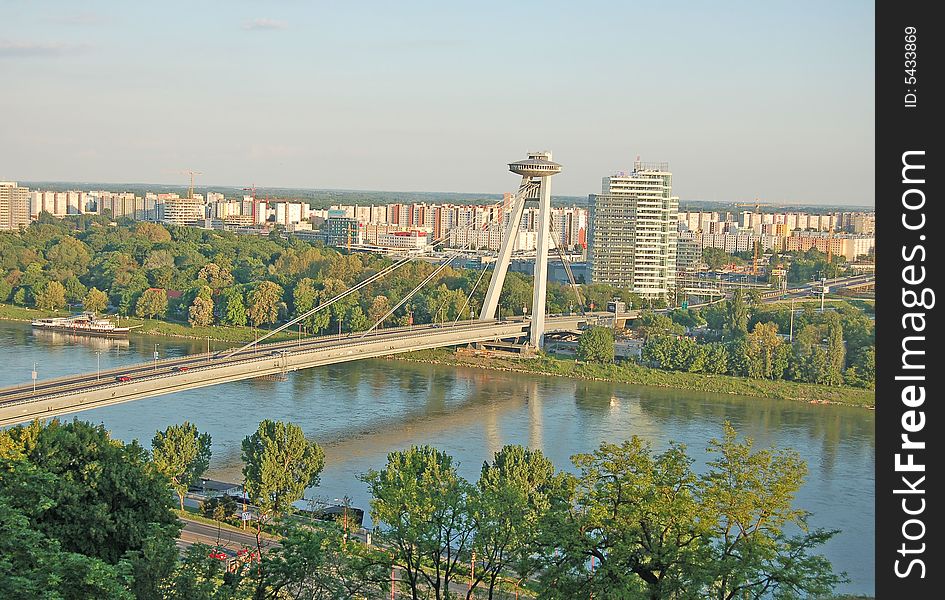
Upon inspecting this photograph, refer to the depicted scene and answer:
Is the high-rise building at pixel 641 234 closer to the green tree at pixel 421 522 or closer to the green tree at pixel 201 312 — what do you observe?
the green tree at pixel 201 312

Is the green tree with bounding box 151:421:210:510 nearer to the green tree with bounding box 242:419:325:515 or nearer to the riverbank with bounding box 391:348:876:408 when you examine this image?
the green tree with bounding box 242:419:325:515

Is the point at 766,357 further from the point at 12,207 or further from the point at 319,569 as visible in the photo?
the point at 12,207

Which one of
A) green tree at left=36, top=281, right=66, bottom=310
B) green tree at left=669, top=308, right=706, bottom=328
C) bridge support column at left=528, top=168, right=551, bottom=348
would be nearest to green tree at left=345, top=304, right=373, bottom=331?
bridge support column at left=528, top=168, right=551, bottom=348

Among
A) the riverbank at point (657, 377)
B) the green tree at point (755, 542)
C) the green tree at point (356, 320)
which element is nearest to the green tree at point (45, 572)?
the green tree at point (755, 542)

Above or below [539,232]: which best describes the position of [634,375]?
below

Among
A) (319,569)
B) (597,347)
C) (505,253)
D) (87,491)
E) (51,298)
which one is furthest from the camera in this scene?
(51,298)

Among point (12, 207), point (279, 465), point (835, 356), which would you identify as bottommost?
point (279, 465)

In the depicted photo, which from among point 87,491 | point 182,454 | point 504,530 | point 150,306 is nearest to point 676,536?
point 504,530
